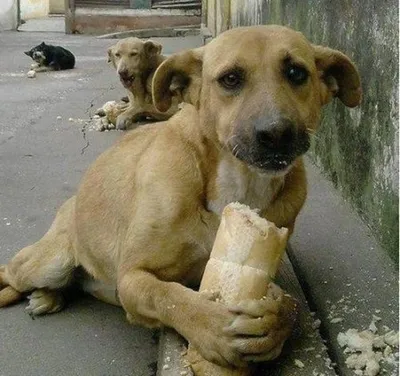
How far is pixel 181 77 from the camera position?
305 cm

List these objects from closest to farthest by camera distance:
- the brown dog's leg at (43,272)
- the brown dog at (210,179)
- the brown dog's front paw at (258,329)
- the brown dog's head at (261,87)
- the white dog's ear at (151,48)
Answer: the brown dog's front paw at (258,329) → the brown dog at (210,179) → the brown dog's head at (261,87) → the brown dog's leg at (43,272) → the white dog's ear at (151,48)

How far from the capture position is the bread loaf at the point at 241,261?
2.35 meters

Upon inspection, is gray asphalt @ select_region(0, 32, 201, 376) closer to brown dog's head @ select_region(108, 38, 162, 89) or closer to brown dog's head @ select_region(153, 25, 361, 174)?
brown dog's head @ select_region(108, 38, 162, 89)

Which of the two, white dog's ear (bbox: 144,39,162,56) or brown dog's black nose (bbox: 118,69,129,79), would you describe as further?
white dog's ear (bbox: 144,39,162,56)

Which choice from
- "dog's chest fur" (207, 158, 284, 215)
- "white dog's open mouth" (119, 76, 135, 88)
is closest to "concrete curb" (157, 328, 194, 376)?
"dog's chest fur" (207, 158, 284, 215)

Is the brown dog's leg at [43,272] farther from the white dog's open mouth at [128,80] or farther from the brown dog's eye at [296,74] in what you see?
the white dog's open mouth at [128,80]

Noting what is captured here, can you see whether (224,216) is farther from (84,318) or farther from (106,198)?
(84,318)

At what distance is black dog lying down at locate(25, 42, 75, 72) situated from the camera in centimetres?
1202

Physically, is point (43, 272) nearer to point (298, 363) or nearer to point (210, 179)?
point (210, 179)

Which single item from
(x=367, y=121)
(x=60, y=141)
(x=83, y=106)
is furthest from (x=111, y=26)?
(x=367, y=121)

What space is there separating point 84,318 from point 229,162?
1063mm

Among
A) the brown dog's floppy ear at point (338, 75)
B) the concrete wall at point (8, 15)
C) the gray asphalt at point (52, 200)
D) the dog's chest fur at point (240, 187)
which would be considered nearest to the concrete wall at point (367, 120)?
the brown dog's floppy ear at point (338, 75)

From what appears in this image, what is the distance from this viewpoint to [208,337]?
2340 millimetres

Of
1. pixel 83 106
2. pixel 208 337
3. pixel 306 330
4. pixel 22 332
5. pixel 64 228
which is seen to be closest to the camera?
pixel 208 337
